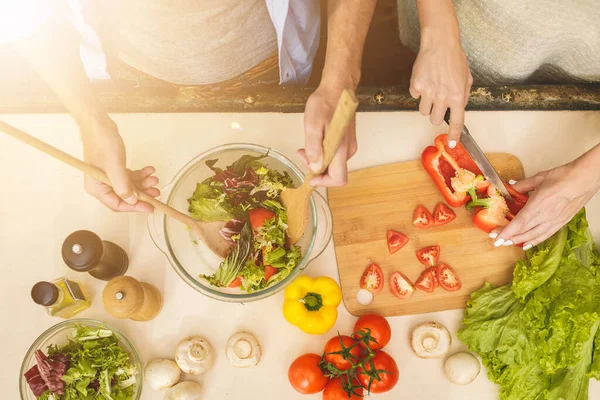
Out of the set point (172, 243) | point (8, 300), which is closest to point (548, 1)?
point (172, 243)

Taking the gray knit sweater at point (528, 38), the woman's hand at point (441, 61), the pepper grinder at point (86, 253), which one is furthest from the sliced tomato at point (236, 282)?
the gray knit sweater at point (528, 38)

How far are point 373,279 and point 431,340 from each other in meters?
0.23

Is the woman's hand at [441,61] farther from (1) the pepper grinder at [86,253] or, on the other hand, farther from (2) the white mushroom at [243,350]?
(1) the pepper grinder at [86,253]

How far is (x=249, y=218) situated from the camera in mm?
1317

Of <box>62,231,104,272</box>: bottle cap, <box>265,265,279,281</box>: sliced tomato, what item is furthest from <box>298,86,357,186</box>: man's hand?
<box>62,231,104,272</box>: bottle cap

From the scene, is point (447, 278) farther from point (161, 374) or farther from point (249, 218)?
Answer: point (161, 374)

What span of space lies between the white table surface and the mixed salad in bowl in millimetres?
193

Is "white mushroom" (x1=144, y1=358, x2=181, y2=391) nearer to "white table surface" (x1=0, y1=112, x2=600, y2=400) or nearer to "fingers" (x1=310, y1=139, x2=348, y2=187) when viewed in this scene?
"white table surface" (x1=0, y1=112, x2=600, y2=400)

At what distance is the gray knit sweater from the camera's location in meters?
1.28

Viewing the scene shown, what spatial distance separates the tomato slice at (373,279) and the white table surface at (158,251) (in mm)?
92

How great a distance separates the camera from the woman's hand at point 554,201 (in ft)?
4.34

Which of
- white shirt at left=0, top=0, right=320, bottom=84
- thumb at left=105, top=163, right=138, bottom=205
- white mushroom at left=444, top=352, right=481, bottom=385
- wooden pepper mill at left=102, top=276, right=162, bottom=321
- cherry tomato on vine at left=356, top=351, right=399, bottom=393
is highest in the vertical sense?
white shirt at left=0, top=0, right=320, bottom=84

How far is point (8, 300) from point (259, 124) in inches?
35.6

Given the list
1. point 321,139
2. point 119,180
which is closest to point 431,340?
point 321,139
